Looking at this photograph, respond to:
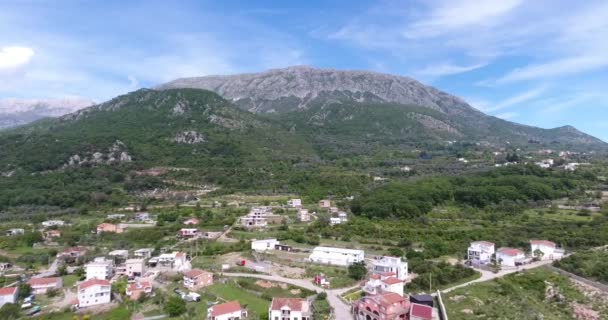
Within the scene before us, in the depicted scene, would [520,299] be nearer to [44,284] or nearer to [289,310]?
[289,310]

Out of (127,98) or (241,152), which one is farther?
(127,98)

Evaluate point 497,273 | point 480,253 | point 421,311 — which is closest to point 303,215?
point 480,253

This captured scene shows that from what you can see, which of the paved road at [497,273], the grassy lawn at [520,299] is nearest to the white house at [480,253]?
the paved road at [497,273]

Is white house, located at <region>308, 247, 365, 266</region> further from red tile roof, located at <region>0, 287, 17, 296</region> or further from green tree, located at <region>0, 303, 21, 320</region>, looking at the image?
red tile roof, located at <region>0, 287, 17, 296</region>

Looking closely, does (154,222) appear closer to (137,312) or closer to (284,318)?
(137,312)

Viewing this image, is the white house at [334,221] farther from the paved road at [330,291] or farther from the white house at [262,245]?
the paved road at [330,291]

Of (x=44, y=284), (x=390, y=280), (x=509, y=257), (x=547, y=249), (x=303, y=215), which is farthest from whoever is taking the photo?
(x=303, y=215)

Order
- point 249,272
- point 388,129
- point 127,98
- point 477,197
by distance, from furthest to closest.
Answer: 1. point 388,129
2. point 127,98
3. point 477,197
4. point 249,272

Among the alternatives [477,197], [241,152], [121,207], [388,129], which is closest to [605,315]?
[477,197]
